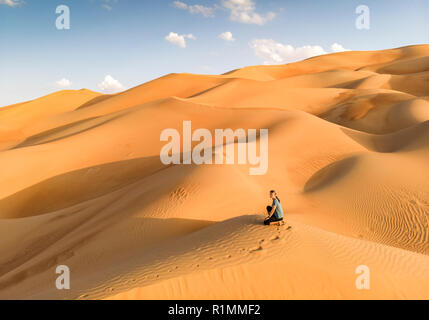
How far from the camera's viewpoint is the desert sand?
4512 millimetres

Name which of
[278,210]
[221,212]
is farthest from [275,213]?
[221,212]

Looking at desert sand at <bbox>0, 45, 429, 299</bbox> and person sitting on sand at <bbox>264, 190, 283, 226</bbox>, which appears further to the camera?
person sitting on sand at <bbox>264, 190, 283, 226</bbox>

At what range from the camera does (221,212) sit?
8352 mm

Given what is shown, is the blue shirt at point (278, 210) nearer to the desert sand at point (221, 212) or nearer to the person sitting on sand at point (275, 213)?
the person sitting on sand at point (275, 213)

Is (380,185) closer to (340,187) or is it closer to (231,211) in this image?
(340,187)

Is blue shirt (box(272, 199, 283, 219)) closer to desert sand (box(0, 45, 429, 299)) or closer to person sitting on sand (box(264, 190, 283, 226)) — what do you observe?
person sitting on sand (box(264, 190, 283, 226))

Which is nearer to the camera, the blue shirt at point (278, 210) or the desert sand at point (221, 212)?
the desert sand at point (221, 212)

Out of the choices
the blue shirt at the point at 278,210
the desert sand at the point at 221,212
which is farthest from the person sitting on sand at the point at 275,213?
the desert sand at the point at 221,212

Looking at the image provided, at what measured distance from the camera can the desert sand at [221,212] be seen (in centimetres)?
451

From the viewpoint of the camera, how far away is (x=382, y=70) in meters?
46.2

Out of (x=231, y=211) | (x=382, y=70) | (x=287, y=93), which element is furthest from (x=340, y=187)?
(x=382, y=70)

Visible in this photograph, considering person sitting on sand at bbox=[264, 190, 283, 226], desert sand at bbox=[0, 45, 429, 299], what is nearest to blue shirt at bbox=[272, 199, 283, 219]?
person sitting on sand at bbox=[264, 190, 283, 226]
